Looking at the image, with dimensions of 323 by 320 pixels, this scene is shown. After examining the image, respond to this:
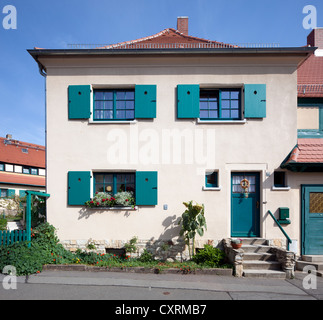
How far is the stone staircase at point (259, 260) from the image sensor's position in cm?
564

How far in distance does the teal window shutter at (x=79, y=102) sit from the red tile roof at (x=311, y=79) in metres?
7.11

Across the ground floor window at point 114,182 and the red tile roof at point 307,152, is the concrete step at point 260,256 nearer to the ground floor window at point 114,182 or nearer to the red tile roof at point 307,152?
the red tile roof at point 307,152

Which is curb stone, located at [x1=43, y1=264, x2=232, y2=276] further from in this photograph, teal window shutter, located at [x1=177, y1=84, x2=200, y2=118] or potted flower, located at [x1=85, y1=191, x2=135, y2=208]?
teal window shutter, located at [x1=177, y1=84, x2=200, y2=118]

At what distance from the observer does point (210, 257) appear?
20.2ft

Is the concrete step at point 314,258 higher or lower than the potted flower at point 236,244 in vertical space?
lower

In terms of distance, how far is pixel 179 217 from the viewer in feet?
22.2

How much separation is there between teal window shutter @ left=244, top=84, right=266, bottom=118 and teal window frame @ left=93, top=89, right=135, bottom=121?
3.79 metres

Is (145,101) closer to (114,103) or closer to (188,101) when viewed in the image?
(114,103)

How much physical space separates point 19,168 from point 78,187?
1786cm

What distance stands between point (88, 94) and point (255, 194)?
6455 millimetres

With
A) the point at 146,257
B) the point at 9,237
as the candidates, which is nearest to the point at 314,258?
the point at 146,257

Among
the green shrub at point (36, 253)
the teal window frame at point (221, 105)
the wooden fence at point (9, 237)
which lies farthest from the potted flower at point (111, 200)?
the teal window frame at point (221, 105)

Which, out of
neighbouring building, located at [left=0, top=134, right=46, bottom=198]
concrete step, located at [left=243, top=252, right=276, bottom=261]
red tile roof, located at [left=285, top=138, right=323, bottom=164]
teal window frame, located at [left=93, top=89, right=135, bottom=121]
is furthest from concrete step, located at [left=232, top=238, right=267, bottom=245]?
neighbouring building, located at [left=0, top=134, right=46, bottom=198]
